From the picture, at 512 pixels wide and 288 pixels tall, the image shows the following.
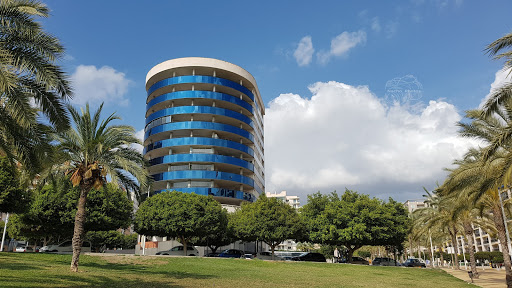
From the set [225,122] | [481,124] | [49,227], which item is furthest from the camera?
[225,122]

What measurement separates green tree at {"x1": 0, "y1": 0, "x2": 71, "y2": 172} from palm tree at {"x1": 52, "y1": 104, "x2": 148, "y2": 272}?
7770mm

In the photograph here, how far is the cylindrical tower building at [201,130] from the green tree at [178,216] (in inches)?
905

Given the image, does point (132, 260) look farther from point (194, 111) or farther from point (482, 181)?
point (194, 111)

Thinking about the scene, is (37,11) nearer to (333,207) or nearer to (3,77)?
(3,77)

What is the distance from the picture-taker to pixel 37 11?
12.5 metres

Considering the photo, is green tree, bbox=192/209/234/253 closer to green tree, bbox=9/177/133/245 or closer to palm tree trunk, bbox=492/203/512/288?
green tree, bbox=9/177/133/245

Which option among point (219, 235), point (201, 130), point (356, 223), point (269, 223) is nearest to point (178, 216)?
point (269, 223)

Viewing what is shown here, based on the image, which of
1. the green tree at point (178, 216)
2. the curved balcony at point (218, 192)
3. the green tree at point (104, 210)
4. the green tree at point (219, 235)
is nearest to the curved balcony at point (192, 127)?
the curved balcony at point (218, 192)

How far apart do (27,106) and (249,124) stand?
66628 millimetres

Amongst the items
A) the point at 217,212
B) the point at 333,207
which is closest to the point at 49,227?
Answer: the point at 217,212

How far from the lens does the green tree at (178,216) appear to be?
1618 inches

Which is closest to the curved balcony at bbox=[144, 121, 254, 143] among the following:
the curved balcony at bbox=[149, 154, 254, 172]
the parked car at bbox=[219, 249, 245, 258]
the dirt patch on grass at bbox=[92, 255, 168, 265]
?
the curved balcony at bbox=[149, 154, 254, 172]

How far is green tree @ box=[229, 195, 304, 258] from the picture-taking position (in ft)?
146

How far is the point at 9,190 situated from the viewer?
31031 millimetres
